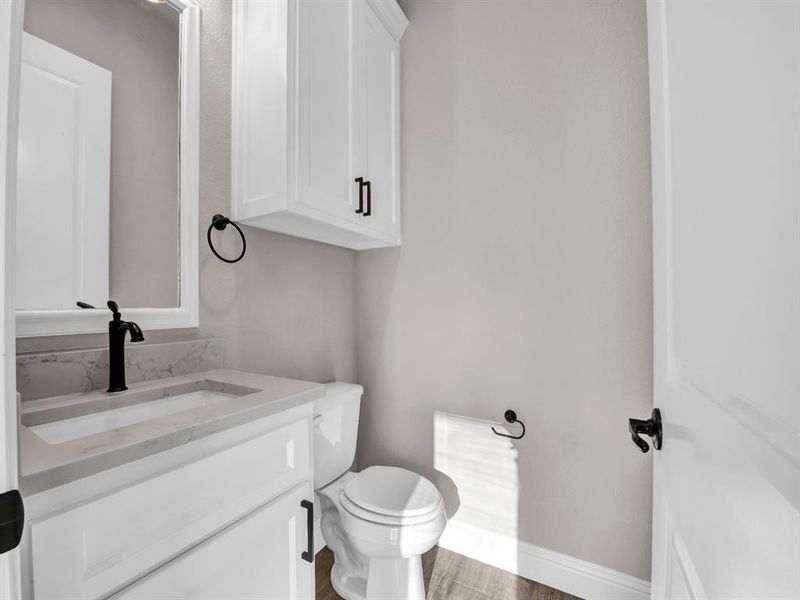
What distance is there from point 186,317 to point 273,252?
43cm

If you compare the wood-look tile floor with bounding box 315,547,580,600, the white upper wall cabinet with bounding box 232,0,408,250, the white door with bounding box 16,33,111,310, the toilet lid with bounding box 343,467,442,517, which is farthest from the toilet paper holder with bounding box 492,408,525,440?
the white door with bounding box 16,33,111,310

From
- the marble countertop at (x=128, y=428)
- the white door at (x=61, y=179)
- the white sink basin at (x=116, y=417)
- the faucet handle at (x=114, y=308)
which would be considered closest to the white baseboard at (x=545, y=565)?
the marble countertop at (x=128, y=428)

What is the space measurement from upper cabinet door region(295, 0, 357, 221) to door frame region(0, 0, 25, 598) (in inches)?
32.9

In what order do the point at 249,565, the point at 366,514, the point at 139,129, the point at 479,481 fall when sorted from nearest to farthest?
the point at 249,565, the point at 139,129, the point at 366,514, the point at 479,481

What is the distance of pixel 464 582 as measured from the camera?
142 cm

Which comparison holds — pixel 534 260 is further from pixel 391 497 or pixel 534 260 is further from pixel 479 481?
pixel 391 497

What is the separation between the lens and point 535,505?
144cm

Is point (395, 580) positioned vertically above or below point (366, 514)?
below

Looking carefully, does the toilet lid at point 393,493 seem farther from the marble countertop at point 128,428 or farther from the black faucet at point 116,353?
the black faucet at point 116,353

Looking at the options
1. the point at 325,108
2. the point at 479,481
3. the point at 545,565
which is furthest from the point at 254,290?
the point at 545,565

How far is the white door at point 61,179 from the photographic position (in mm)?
856

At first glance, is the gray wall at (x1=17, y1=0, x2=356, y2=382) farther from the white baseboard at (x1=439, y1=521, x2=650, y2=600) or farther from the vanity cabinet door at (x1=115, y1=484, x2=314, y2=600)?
the white baseboard at (x1=439, y1=521, x2=650, y2=600)

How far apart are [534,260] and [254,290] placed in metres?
1.12

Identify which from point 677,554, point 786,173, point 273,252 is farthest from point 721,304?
point 273,252
